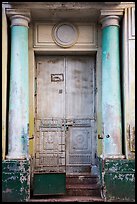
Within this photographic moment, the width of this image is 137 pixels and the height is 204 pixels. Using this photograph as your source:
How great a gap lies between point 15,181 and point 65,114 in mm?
1827

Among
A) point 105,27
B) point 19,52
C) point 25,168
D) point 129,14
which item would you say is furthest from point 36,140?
point 129,14

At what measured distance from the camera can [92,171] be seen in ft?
24.4

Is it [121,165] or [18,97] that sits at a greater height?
[18,97]

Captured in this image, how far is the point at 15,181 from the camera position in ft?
21.7

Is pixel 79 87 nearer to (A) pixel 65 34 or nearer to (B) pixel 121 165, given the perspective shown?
(A) pixel 65 34

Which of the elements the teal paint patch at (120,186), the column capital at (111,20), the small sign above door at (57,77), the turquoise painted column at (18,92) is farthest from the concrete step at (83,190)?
the column capital at (111,20)

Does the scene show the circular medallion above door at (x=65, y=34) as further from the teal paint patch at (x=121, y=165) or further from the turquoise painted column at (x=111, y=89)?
the teal paint patch at (x=121, y=165)

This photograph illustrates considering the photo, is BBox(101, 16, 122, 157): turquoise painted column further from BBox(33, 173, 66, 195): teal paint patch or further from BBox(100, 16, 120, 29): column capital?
BBox(33, 173, 66, 195): teal paint patch

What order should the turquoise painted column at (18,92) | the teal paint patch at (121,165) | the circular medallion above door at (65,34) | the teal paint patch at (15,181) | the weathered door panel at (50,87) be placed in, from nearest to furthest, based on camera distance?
the teal paint patch at (15,181)
the teal paint patch at (121,165)
the turquoise painted column at (18,92)
the circular medallion above door at (65,34)
the weathered door panel at (50,87)

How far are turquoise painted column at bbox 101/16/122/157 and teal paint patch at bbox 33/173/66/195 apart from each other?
0.99 meters

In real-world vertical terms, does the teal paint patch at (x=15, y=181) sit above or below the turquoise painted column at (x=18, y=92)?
below

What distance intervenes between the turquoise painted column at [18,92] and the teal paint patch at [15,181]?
0.17 metres

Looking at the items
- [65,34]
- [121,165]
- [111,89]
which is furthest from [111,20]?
[121,165]

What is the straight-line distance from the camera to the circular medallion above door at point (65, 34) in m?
7.42
